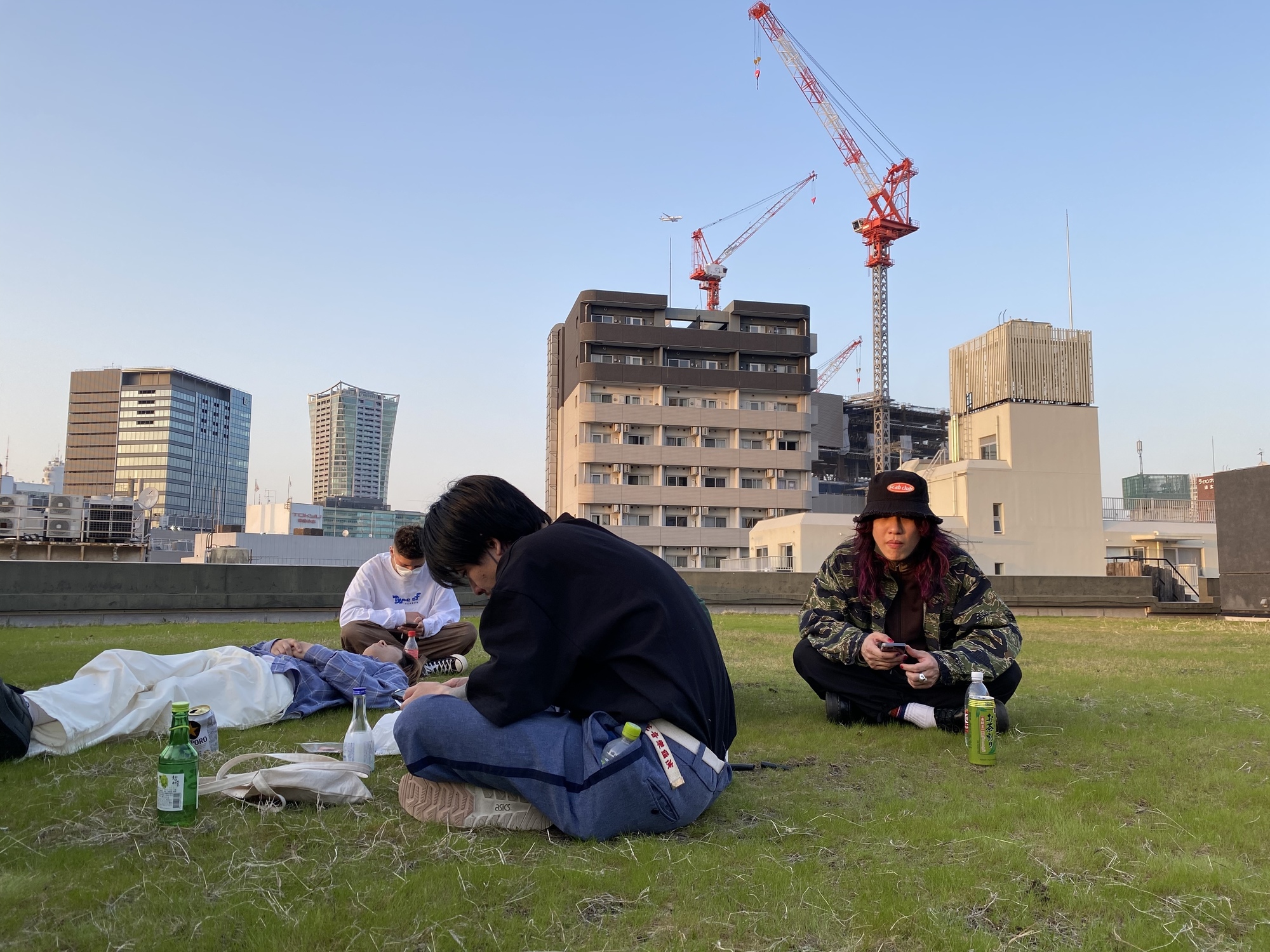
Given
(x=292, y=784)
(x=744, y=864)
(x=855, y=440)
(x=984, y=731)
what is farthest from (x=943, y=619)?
(x=855, y=440)

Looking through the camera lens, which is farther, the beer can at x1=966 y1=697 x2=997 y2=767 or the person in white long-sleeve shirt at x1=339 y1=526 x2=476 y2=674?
the person in white long-sleeve shirt at x1=339 y1=526 x2=476 y2=674

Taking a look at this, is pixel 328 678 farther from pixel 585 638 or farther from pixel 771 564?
pixel 771 564

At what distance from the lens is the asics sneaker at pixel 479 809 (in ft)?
10.7

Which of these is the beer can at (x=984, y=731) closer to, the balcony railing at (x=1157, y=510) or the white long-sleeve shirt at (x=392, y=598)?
the white long-sleeve shirt at (x=392, y=598)

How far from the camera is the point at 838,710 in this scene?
5613mm

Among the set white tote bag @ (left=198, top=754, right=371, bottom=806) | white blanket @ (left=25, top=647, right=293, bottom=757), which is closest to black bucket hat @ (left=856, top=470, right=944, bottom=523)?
white tote bag @ (left=198, top=754, right=371, bottom=806)

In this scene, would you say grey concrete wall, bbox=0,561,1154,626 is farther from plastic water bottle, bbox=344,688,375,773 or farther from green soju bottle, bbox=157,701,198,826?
green soju bottle, bbox=157,701,198,826

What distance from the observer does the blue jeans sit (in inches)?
121

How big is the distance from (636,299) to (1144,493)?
56576 mm

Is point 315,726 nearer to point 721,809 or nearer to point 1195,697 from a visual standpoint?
point 721,809

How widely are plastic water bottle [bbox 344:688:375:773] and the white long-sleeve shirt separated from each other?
3456mm

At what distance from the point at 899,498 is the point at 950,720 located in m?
1.38

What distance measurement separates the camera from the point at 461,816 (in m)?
3.28

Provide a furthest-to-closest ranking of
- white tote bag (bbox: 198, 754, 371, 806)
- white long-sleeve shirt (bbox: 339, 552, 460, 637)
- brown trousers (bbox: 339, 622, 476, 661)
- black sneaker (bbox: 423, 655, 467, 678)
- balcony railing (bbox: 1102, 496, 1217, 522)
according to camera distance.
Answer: balcony railing (bbox: 1102, 496, 1217, 522) < black sneaker (bbox: 423, 655, 467, 678) < white long-sleeve shirt (bbox: 339, 552, 460, 637) < brown trousers (bbox: 339, 622, 476, 661) < white tote bag (bbox: 198, 754, 371, 806)
